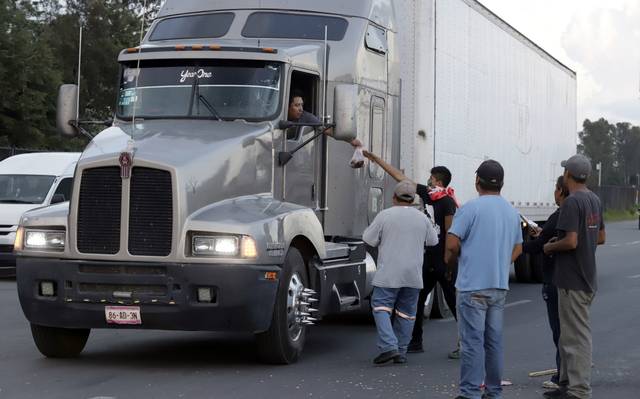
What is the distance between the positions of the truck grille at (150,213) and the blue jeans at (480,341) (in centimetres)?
270

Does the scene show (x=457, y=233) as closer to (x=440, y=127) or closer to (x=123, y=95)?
(x=123, y=95)

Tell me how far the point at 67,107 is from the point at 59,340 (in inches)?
89.7

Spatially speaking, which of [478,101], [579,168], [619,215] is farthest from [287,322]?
[619,215]

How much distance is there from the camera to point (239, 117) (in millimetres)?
11281

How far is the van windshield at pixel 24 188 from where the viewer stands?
21.1 metres

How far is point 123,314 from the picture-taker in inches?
397

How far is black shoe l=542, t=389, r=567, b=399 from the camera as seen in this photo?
927 cm

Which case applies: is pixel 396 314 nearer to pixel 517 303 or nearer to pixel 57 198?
pixel 517 303

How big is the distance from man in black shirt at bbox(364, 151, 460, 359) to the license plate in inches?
128

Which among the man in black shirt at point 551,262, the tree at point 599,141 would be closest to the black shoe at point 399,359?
the man in black shirt at point 551,262

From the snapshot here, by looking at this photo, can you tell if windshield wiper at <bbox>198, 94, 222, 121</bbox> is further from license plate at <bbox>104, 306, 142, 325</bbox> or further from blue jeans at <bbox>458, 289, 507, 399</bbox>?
blue jeans at <bbox>458, 289, 507, 399</bbox>

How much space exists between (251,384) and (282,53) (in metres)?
3.40

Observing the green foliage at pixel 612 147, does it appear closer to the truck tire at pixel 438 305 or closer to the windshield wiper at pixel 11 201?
the windshield wiper at pixel 11 201

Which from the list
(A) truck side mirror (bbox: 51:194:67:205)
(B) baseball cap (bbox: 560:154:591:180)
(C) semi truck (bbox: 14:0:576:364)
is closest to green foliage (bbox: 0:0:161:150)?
(A) truck side mirror (bbox: 51:194:67:205)
